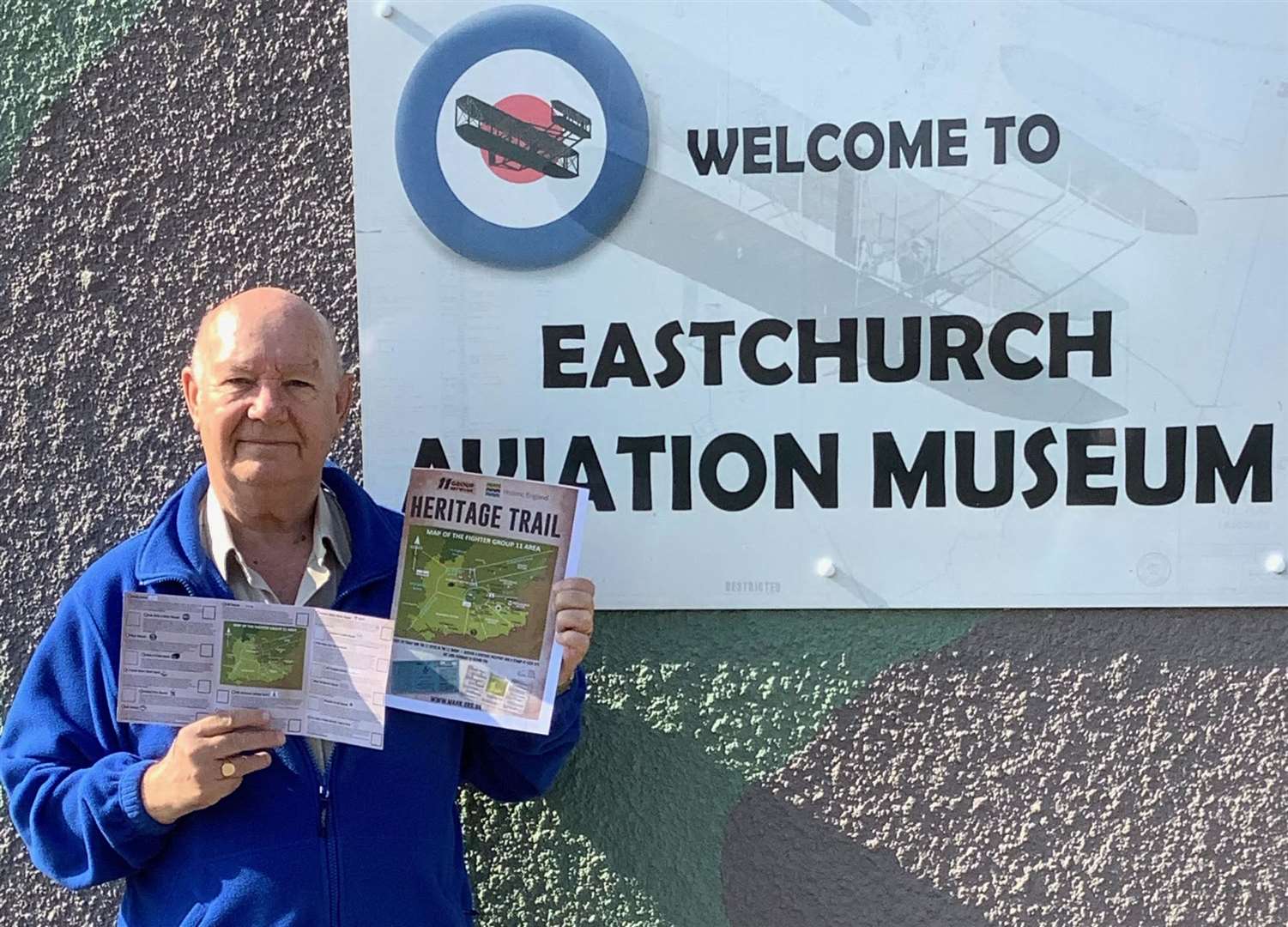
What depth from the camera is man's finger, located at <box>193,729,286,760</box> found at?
5.24ft

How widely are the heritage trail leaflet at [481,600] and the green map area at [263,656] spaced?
15cm

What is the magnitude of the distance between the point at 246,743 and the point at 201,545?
310 mm

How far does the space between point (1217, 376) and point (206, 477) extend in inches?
66.0

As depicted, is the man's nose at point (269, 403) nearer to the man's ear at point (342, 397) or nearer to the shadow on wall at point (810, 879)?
the man's ear at point (342, 397)

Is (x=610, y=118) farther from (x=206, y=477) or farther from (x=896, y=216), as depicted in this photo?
(x=206, y=477)

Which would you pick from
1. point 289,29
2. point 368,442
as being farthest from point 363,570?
point 289,29

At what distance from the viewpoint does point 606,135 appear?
2.17 metres

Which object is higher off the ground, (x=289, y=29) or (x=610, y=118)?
(x=289, y=29)

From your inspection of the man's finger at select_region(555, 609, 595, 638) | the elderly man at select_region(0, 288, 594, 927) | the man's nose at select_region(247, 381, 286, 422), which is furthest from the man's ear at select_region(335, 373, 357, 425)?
the man's finger at select_region(555, 609, 595, 638)

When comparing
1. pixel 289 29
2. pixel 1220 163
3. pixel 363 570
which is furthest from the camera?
pixel 289 29

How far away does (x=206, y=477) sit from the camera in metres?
1.87

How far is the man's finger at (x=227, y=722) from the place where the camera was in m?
1.61

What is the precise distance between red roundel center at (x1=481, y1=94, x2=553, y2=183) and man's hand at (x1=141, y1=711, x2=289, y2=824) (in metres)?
1.05

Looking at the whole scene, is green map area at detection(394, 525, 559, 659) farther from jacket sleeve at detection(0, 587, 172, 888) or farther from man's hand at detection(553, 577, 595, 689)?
jacket sleeve at detection(0, 587, 172, 888)
